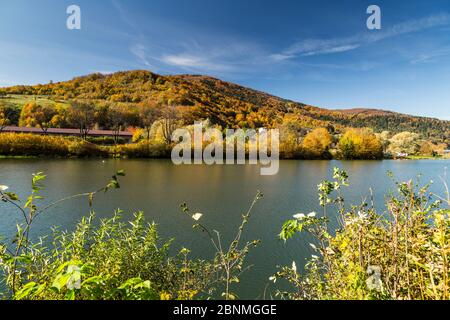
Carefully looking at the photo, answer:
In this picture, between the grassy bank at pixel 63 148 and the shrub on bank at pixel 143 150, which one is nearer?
the grassy bank at pixel 63 148

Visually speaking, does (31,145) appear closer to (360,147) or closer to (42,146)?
(42,146)

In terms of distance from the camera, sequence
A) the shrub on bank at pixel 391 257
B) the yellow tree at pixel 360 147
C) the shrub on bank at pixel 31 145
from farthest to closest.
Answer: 1. the yellow tree at pixel 360 147
2. the shrub on bank at pixel 31 145
3. the shrub on bank at pixel 391 257

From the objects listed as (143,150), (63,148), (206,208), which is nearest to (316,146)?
(143,150)

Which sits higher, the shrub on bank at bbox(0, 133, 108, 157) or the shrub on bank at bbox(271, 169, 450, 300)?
the shrub on bank at bbox(0, 133, 108, 157)

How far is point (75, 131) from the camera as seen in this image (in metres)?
59.0

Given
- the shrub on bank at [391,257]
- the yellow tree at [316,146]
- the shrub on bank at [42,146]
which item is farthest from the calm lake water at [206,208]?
the yellow tree at [316,146]

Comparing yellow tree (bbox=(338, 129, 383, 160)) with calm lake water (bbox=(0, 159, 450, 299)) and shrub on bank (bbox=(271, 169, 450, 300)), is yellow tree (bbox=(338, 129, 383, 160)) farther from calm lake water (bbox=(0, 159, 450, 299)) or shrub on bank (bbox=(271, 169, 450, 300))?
shrub on bank (bbox=(271, 169, 450, 300))

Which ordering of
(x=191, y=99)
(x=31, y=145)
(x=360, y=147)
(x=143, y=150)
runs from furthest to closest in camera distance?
(x=191, y=99) < (x=360, y=147) < (x=143, y=150) < (x=31, y=145)

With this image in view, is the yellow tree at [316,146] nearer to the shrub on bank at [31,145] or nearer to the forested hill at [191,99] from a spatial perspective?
the forested hill at [191,99]

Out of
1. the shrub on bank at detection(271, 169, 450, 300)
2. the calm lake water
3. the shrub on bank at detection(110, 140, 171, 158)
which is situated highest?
the shrub on bank at detection(110, 140, 171, 158)

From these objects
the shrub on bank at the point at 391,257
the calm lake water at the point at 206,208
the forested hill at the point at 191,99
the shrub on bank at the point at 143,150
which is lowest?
the calm lake water at the point at 206,208

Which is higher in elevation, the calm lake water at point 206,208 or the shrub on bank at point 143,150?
the shrub on bank at point 143,150

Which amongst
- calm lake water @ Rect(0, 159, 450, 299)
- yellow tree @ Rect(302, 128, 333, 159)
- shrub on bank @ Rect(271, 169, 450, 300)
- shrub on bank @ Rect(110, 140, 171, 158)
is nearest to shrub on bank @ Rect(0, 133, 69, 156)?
shrub on bank @ Rect(110, 140, 171, 158)
